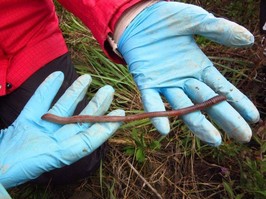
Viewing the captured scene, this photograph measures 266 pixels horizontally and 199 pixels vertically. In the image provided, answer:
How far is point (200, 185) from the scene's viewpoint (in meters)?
1.94

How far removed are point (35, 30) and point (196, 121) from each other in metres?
1.03

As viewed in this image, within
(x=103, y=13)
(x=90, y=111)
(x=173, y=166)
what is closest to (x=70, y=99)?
(x=90, y=111)

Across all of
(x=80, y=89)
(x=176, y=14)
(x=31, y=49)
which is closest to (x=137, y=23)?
(x=176, y=14)

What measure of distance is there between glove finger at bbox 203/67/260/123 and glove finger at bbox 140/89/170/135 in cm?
21

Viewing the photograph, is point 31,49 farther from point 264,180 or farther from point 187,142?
point 264,180

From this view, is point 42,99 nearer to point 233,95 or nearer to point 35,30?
point 35,30

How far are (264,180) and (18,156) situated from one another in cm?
103

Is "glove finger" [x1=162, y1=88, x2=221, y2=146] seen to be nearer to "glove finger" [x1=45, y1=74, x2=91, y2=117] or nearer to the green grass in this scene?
"glove finger" [x1=45, y1=74, x2=91, y2=117]

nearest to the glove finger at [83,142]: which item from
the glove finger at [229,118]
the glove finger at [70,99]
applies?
the glove finger at [70,99]

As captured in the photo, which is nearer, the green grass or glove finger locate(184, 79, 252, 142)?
glove finger locate(184, 79, 252, 142)

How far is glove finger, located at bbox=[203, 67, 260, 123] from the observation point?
1415 mm

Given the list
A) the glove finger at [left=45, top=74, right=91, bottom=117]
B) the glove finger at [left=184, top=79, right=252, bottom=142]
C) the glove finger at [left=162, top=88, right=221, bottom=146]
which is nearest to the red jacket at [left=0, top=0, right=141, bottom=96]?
the glove finger at [left=45, top=74, right=91, bottom=117]

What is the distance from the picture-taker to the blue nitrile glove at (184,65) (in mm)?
1391

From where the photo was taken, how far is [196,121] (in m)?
1.40
